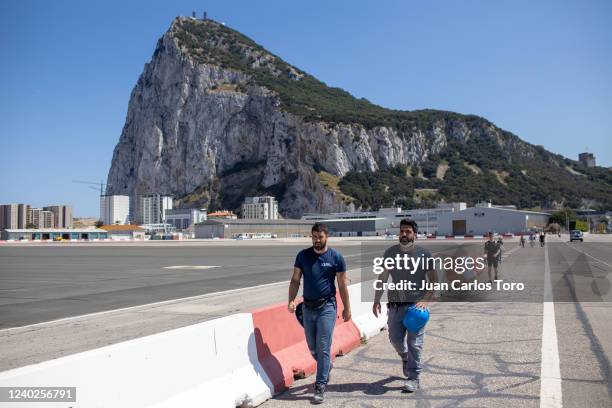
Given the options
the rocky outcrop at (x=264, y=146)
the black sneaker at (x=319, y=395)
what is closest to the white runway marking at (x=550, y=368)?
the black sneaker at (x=319, y=395)

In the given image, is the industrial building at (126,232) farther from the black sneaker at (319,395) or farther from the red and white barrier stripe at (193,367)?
the black sneaker at (319,395)

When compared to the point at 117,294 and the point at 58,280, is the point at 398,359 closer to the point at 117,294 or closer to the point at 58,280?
the point at 117,294

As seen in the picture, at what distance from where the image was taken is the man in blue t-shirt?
558cm

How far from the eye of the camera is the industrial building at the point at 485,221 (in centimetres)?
10856

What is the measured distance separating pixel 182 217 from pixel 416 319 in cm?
19236

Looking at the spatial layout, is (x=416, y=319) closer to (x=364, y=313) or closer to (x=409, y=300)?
(x=409, y=300)

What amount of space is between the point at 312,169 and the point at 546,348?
16894 centimetres

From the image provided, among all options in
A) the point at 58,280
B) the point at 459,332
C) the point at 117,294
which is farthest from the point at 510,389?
the point at 58,280

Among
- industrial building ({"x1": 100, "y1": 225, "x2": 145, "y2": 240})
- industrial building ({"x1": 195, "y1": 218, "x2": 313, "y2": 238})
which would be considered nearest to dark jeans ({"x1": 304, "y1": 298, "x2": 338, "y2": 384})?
industrial building ({"x1": 195, "y1": 218, "x2": 313, "y2": 238})

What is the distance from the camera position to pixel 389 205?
182 metres

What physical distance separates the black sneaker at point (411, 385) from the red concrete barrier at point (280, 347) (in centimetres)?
130

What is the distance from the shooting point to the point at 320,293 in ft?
18.3

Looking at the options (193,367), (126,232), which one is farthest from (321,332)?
(126,232)

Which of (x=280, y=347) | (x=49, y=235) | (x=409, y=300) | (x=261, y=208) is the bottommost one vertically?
(x=49, y=235)
